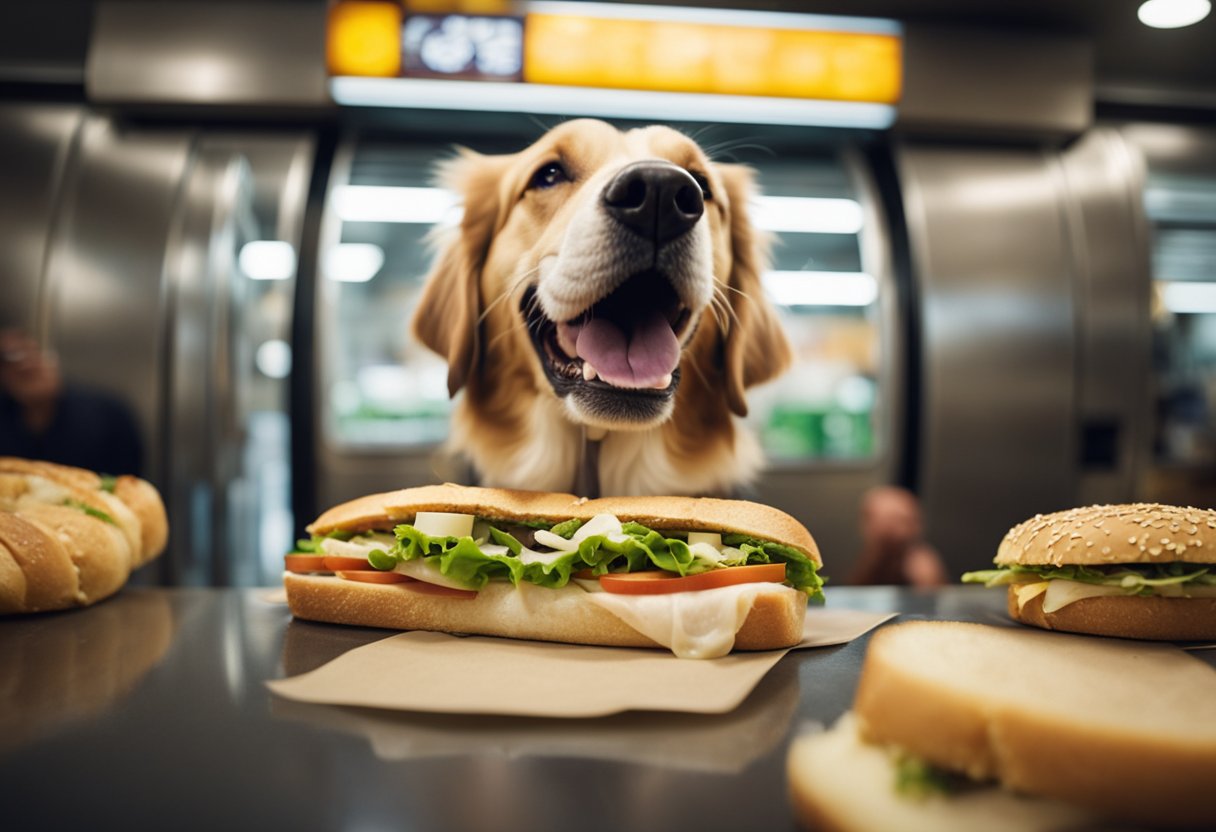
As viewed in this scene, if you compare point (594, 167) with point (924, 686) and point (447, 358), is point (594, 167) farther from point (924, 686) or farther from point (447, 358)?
point (924, 686)

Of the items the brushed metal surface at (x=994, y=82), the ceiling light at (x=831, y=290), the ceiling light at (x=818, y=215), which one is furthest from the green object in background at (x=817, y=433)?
the brushed metal surface at (x=994, y=82)

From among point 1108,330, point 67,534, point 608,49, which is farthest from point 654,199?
point 1108,330

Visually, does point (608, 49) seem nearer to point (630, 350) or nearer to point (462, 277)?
point (462, 277)

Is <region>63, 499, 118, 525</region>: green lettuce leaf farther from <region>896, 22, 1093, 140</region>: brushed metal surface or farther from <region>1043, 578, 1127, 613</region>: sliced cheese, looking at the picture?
<region>896, 22, 1093, 140</region>: brushed metal surface

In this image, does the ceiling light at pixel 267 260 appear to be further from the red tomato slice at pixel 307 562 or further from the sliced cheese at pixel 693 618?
the sliced cheese at pixel 693 618

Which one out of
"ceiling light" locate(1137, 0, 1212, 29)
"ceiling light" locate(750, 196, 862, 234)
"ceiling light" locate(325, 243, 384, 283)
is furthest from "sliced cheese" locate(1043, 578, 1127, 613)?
"ceiling light" locate(325, 243, 384, 283)

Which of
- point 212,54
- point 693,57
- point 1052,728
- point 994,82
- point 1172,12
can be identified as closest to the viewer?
point 1052,728
